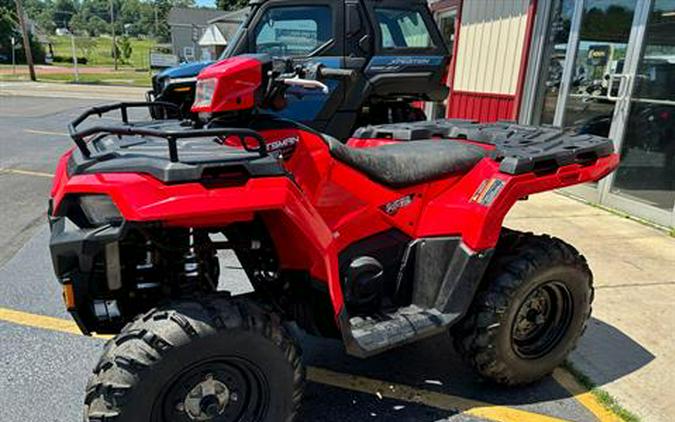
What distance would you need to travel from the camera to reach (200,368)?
202cm

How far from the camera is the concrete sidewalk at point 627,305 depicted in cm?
296

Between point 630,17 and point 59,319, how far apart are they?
6308 mm

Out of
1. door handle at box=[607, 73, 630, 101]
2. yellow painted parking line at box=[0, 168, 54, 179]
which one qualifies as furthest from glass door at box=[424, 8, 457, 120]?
yellow painted parking line at box=[0, 168, 54, 179]

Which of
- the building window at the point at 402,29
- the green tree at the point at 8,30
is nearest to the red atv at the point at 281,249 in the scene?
the building window at the point at 402,29

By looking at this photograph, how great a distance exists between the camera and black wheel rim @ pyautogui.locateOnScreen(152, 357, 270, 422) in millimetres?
2012

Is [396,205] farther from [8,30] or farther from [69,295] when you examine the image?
[8,30]

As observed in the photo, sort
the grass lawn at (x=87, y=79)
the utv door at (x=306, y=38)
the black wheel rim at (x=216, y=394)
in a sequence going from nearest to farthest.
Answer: the black wheel rim at (x=216, y=394)
the utv door at (x=306, y=38)
the grass lawn at (x=87, y=79)

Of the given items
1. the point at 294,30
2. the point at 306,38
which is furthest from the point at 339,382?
the point at 294,30

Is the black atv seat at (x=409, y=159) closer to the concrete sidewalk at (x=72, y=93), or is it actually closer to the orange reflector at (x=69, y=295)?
the orange reflector at (x=69, y=295)

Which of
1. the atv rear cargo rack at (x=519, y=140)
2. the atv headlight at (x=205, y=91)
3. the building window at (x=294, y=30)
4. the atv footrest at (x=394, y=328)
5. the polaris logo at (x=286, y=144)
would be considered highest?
the building window at (x=294, y=30)

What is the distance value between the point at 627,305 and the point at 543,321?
131 cm

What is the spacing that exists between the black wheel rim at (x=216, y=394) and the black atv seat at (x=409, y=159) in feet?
3.28

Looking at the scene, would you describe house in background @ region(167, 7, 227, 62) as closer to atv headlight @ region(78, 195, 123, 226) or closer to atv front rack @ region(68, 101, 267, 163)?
atv front rack @ region(68, 101, 267, 163)

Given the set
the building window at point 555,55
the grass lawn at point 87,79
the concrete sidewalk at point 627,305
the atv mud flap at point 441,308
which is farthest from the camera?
the grass lawn at point 87,79
